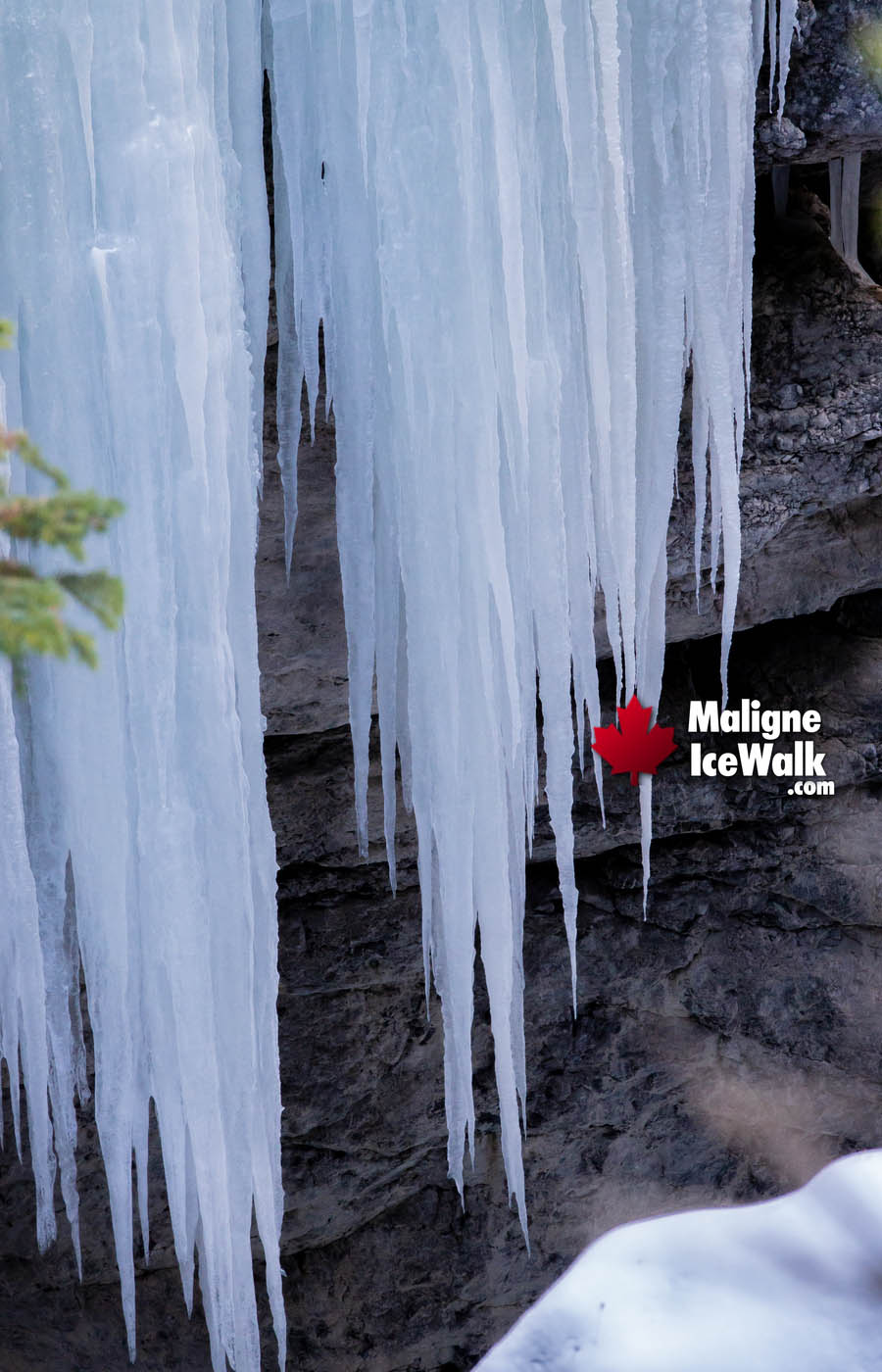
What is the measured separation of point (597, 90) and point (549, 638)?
2.24 feet

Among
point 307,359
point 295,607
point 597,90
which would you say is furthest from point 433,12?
point 295,607

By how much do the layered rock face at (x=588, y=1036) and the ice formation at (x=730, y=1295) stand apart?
1.52 meters

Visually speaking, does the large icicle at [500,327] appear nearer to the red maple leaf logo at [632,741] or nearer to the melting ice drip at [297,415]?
the melting ice drip at [297,415]

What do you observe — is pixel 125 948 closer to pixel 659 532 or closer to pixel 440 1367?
pixel 659 532

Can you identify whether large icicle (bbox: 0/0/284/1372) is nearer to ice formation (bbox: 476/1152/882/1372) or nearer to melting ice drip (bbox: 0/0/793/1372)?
melting ice drip (bbox: 0/0/793/1372)

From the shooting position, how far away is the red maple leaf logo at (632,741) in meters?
2.68

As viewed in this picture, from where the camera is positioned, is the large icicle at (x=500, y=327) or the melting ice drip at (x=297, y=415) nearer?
the melting ice drip at (x=297, y=415)

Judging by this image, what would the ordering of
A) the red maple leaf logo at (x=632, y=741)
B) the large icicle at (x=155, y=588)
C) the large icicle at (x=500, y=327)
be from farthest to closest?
the red maple leaf logo at (x=632, y=741) < the large icicle at (x=500, y=327) < the large icicle at (x=155, y=588)

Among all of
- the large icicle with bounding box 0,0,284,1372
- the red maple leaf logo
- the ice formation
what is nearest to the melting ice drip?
the large icicle with bounding box 0,0,284,1372

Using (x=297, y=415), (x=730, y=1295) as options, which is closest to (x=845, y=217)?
(x=297, y=415)

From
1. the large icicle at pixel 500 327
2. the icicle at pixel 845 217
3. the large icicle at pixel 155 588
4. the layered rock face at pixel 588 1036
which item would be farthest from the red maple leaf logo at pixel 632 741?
the large icicle at pixel 155 588

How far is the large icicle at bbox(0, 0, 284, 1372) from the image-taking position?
145 centimetres

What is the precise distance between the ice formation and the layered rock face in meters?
1.52

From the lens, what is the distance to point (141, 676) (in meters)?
1.51
